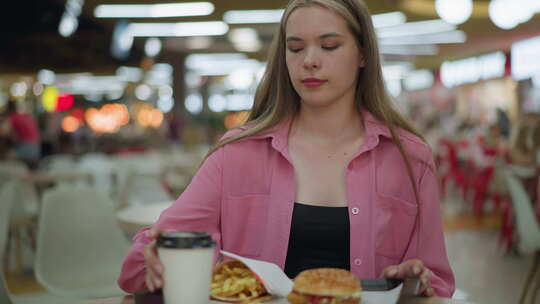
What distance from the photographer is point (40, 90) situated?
23.7m

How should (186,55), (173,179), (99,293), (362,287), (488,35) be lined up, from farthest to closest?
(186,55), (488,35), (173,179), (99,293), (362,287)

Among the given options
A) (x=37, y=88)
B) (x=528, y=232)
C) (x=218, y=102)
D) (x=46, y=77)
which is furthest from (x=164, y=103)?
(x=528, y=232)

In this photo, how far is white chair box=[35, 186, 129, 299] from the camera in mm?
2986

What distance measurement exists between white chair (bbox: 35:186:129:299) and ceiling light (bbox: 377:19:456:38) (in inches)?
396

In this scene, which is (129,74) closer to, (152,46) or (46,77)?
(46,77)

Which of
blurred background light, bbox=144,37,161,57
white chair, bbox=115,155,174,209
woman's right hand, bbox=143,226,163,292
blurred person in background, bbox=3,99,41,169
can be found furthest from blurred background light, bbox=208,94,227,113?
woman's right hand, bbox=143,226,163,292

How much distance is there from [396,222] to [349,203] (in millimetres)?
124

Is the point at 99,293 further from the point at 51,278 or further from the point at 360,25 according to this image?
the point at 360,25

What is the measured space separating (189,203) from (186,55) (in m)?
15.7

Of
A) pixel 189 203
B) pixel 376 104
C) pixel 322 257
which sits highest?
pixel 376 104

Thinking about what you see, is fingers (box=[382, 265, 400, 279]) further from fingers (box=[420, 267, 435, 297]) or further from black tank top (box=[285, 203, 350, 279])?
black tank top (box=[285, 203, 350, 279])

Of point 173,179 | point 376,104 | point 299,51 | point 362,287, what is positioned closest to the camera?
point 362,287

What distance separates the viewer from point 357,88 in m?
1.69

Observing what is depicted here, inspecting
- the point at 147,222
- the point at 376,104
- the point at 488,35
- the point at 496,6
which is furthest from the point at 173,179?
the point at 488,35
